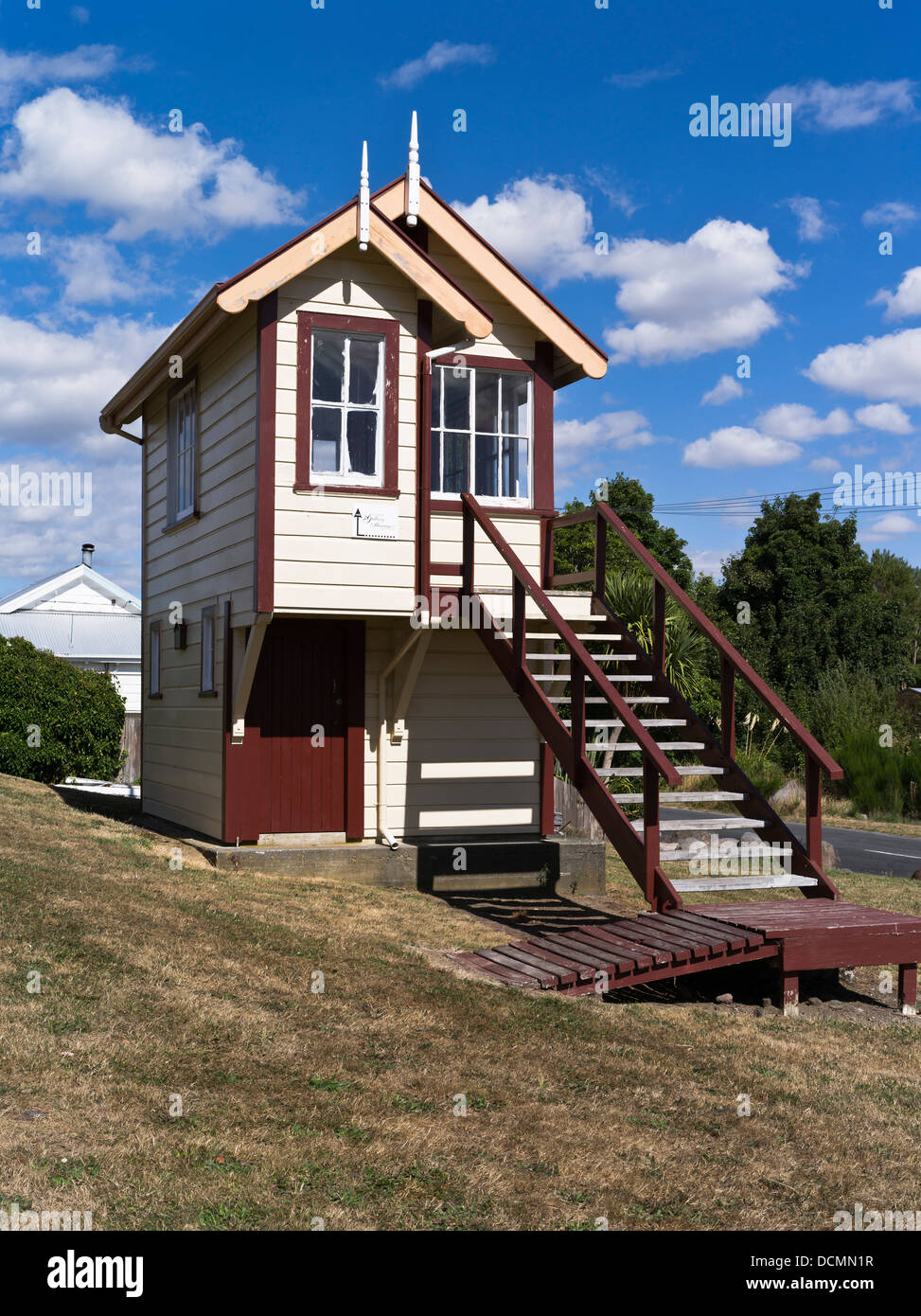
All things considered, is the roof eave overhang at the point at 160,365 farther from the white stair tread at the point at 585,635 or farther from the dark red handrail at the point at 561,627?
the white stair tread at the point at 585,635

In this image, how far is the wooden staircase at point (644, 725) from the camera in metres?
9.69

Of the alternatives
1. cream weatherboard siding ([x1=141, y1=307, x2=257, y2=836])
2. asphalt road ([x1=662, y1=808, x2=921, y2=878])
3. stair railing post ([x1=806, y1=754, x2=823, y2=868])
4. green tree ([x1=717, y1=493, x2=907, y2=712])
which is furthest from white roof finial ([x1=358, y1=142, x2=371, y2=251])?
green tree ([x1=717, y1=493, x2=907, y2=712])

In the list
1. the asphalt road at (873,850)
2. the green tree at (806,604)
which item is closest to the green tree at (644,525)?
the green tree at (806,604)

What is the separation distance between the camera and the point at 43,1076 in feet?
18.5

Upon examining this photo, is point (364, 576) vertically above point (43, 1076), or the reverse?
point (364, 576)

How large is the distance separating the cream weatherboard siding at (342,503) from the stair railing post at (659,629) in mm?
2492

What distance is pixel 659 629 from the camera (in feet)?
40.3

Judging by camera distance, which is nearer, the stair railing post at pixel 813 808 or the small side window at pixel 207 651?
the stair railing post at pixel 813 808

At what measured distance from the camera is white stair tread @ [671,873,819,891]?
9375mm

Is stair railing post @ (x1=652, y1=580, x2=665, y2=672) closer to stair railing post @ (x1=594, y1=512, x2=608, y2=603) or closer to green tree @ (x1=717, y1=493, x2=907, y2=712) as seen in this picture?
stair railing post @ (x1=594, y1=512, x2=608, y2=603)

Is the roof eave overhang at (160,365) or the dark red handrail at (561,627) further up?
the roof eave overhang at (160,365)
